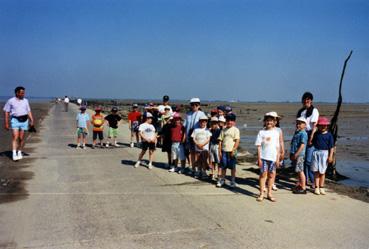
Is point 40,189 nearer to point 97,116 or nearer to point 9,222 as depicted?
point 9,222

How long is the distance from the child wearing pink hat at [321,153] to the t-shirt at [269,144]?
43.6 inches

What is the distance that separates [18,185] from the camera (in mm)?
8422

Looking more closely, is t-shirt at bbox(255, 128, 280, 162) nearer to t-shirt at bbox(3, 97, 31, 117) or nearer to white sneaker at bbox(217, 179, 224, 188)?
white sneaker at bbox(217, 179, 224, 188)

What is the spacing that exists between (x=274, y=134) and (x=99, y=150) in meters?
7.99

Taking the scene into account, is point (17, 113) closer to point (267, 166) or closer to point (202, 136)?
point (202, 136)

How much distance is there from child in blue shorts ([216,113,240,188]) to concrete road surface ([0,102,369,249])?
0.51 metres

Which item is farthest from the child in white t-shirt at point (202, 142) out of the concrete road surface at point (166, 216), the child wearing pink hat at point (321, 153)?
the child wearing pink hat at point (321, 153)

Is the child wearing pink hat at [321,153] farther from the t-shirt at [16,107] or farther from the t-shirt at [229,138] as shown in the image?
the t-shirt at [16,107]

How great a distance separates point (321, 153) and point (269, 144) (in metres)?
1.33

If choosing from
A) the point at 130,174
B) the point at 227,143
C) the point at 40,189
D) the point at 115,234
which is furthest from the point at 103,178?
the point at 115,234

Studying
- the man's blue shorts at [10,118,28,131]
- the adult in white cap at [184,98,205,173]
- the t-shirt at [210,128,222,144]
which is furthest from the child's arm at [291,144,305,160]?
the man's blue shorts at [10,118,28,131]

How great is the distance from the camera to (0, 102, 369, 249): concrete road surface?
5.32 m

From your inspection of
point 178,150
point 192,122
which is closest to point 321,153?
point 192,122

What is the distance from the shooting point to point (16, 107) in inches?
447
